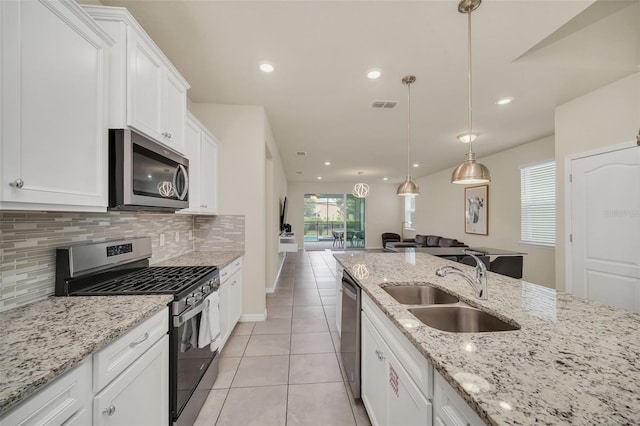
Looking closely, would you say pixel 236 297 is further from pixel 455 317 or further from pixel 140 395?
pixel 455 317

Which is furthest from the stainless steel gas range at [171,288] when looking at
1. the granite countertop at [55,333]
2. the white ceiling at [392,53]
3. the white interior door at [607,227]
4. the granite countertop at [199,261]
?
the white interior door at [607,227]

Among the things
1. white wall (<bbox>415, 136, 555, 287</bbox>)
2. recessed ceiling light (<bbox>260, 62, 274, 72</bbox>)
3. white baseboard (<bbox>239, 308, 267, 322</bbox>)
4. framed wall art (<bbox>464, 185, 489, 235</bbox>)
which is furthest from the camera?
framed wall art (<bbox>464, 185, 489, 235</bbox>)

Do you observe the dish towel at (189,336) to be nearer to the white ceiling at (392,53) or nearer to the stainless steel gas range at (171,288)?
the stainless steel gas range at (171,288)

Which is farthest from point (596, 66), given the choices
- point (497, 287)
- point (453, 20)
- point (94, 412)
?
point (94, 412)

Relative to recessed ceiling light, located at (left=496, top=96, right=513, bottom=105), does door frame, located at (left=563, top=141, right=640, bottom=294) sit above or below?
below

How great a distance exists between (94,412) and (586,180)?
454 centimetres

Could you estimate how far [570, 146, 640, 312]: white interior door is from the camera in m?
2.54

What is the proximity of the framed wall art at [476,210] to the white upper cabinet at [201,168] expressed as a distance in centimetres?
582

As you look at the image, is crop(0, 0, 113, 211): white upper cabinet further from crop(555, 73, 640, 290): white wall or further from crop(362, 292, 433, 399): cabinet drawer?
crop(555, 73, 640, 290): white wall

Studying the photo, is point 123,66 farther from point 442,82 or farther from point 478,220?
point 478,220

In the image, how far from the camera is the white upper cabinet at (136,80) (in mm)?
1326

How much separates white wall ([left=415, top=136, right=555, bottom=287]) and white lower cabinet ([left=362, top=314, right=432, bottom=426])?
459 cm

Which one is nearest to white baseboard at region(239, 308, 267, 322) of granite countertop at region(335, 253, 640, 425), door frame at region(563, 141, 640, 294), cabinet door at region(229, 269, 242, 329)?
cabinet door at region(229, 269, 242, 329)

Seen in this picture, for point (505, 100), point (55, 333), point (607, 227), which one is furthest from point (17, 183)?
point (607, 227)
